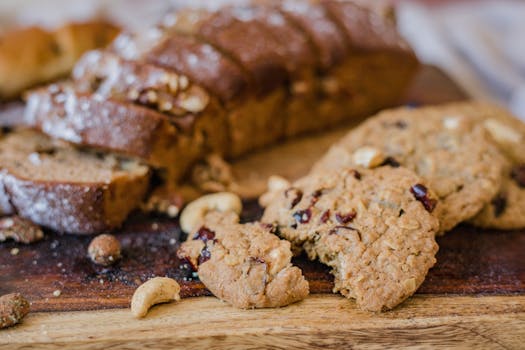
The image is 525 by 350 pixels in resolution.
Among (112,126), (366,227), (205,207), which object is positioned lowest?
(366,227)

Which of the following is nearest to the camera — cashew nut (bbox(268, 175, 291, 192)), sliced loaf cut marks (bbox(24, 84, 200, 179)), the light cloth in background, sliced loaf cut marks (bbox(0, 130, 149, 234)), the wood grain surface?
the wood grain surface

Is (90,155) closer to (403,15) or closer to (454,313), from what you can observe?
(454,313)

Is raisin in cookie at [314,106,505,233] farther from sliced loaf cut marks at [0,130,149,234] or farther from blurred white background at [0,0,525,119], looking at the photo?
blurred white background at [0,0,525,119]

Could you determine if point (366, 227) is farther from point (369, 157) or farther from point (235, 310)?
point (235, 310)

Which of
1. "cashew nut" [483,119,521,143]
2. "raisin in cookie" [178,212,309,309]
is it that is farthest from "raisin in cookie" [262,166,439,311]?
"cashew nut" [483,119,521,143]

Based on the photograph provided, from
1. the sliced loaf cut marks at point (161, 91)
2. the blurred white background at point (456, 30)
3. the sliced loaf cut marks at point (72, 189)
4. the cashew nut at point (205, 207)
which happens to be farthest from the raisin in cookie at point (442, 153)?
the blurred white background at point (456, 30)

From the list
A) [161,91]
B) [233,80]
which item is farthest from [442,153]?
[161,91]

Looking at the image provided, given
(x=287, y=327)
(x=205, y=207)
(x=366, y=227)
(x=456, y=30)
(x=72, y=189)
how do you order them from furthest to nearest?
(x=456, y=30) < (x=205, y=207) < (x=72, y=189) < (x=366, y=227) < (x=287, y=327)
